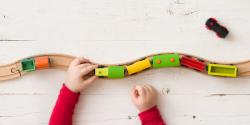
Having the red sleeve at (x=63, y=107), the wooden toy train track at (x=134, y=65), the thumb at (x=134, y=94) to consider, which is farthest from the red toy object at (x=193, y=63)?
the red sleeve at (x=63, y=107)

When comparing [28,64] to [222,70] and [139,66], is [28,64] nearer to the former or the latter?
[139,66]

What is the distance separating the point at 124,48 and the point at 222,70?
21cm

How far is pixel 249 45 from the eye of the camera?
837 mm

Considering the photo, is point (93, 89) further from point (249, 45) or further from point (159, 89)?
point (249, 45)

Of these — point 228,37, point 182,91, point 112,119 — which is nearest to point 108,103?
point 112,119

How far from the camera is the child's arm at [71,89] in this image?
2.69 ft

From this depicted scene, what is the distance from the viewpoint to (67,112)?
836 millimetres

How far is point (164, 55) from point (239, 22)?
168 mm

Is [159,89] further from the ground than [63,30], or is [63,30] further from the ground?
[63,30]

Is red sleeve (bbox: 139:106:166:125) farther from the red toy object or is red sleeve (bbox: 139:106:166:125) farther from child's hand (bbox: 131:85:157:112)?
the red toy object

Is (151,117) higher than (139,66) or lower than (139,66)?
lower

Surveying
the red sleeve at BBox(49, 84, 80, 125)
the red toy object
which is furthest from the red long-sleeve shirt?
the red toy object

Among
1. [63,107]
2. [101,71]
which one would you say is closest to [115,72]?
[101,71]

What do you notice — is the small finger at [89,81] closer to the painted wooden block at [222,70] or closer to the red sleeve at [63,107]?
the red sleeve at [63,107]
